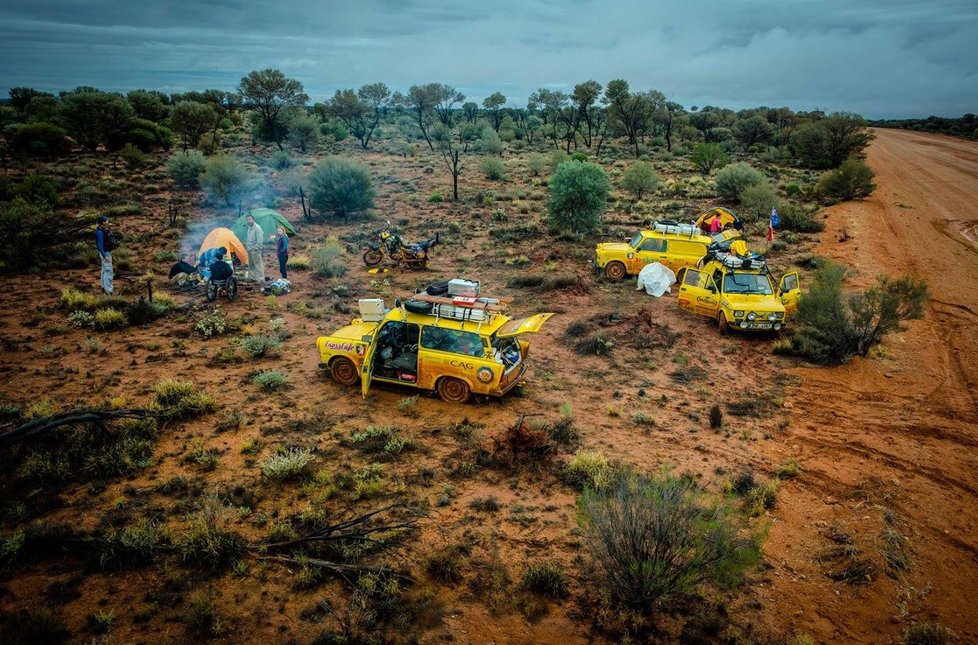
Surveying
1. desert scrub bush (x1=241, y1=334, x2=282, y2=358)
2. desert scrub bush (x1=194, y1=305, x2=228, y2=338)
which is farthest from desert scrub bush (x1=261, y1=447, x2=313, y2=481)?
desert scrub bush (x1=194, y1=305, x2=228, y2=338)

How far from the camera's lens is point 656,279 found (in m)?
17.7

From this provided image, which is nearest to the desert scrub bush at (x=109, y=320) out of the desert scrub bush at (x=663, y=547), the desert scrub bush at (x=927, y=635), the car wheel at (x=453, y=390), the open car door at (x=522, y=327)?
the car wheel at (x=453, y=390)

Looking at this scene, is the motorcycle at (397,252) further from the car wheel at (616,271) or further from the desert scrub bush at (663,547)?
the desert scrub bush at (663,547)

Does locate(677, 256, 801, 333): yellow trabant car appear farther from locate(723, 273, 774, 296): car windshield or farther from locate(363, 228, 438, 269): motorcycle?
locate(363, 228, 438, 269): motorcycle

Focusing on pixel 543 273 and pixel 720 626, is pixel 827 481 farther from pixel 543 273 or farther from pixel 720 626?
pixel 543 273

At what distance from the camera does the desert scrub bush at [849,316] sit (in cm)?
1209

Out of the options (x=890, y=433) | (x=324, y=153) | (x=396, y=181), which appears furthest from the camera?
(x=324, y=153)

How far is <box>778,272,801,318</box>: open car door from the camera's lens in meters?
13.4

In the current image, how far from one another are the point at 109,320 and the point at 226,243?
17.1 ft

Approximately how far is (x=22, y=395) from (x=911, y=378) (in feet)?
59.8

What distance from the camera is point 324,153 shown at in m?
43.8

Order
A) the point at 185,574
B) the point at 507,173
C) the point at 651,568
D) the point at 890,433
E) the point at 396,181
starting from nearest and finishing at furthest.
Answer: the point at 651,568 < the point at 185,574 < the point at 890,433 < the point at 396,181 < the point at 507,173

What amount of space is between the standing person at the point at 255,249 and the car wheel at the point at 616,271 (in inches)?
484

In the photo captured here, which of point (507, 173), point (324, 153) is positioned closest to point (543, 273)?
point (507, 173)
